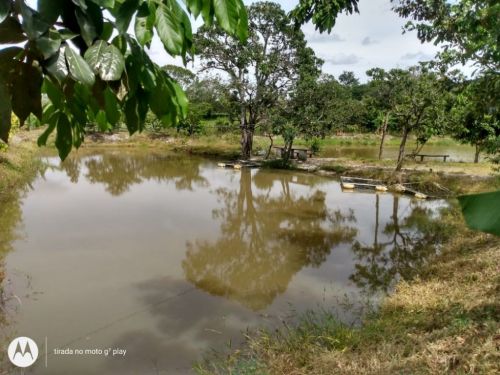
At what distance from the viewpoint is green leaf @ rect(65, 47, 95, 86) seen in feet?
2.37

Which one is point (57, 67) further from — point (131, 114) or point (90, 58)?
point (131, 114)

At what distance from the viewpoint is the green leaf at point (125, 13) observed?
793mm

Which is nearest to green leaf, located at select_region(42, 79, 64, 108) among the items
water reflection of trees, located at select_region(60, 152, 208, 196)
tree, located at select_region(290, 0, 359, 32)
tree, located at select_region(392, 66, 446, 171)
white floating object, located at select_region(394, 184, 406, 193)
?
tree, located at select_region(290, 0, 359, 32)

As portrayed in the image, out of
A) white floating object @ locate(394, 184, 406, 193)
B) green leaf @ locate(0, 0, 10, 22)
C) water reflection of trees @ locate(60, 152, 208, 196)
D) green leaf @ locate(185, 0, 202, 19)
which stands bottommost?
water reflection of trees @ locate(60, 152, 208, 196)

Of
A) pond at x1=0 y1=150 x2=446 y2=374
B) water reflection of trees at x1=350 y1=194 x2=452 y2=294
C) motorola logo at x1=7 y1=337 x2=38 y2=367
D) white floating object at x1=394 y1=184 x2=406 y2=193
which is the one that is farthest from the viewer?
white floating object at x1=394 y1=184 x2=406 y2=193

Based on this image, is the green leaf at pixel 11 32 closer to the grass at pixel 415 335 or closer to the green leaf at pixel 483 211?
the green leaf at pixel 483 211

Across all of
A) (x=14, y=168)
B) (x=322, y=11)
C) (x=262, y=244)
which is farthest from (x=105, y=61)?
(x=14, y=168)

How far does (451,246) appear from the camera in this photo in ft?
22.9

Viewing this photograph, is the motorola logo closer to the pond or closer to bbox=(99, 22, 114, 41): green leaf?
the pond

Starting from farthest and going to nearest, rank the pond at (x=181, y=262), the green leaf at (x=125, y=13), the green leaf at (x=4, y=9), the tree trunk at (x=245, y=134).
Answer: the tree trunk at (x=245, y=134), the pond at (x=181, y=262), the green leaf at (x=125, y=13), the green leaf at (x=4, y=9)

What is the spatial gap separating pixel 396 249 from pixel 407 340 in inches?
179

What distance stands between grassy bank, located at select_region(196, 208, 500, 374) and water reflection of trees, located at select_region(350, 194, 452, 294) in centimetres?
122

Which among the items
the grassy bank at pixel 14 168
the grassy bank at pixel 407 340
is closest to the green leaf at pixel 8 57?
the grassy bank at pixel 407 340

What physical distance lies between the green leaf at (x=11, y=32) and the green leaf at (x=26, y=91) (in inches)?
1.8
